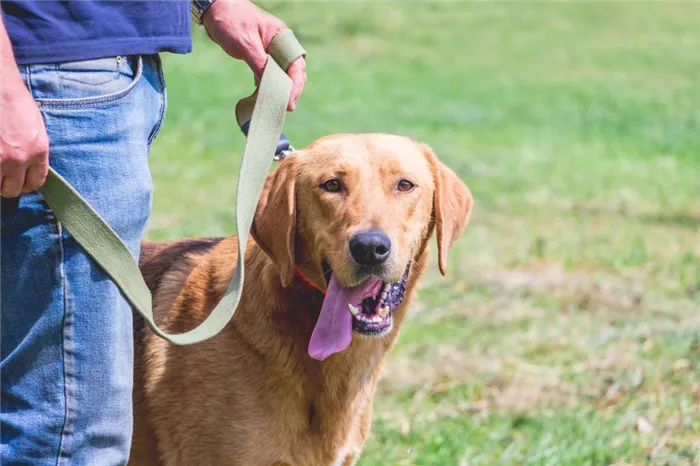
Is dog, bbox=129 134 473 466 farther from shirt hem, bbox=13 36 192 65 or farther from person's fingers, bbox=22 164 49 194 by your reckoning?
person's fingers, bbox=22 164 49 194

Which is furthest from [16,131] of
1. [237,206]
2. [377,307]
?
[377,307]

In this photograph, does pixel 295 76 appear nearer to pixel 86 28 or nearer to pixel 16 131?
pixel 86 28

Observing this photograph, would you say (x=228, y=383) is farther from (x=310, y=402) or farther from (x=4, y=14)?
(x=4, y=14)

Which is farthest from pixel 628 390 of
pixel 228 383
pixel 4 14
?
pixel 4 14

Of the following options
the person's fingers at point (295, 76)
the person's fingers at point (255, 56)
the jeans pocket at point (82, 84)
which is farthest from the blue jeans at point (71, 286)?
the person's fingers at point (295, 76)

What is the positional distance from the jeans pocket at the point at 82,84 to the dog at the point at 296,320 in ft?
3.83

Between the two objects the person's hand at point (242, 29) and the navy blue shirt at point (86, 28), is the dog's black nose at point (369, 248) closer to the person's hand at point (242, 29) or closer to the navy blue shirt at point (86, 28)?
the person's hand at point (242, 29)

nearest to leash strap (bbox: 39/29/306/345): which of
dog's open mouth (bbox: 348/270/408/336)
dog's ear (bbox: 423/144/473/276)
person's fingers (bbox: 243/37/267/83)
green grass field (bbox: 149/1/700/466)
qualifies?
person's fingers (bbox: 243/37/267/83)

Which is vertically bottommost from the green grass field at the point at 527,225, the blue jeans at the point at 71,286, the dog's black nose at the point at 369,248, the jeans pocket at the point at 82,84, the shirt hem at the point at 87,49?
the green grass field at the point at 527,225

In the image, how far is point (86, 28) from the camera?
249 cm

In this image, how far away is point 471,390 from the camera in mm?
5527

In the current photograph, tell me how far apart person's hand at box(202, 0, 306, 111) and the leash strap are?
0.12 ft

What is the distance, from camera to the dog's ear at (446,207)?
3961 millimetres

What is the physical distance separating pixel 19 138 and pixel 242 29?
46.4 inches
